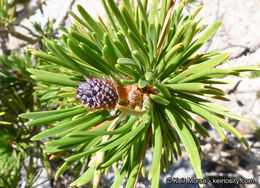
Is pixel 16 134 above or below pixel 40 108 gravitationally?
below

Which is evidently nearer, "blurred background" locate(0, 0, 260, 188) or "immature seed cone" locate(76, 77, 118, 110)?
"immature seed cone" locate(76, 77, 118, 110)

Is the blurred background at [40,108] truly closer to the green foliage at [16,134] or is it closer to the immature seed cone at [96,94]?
the green foliage at [16,134]

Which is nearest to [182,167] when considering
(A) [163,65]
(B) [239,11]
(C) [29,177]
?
(C) [29,177]

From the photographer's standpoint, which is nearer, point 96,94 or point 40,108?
point 96,94

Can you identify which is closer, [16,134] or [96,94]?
[96,94]

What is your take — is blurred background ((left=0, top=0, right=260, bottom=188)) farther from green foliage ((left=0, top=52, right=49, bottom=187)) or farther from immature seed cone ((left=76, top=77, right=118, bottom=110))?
immature seed cone ((left=76, top=77, right=118, bottom=110))

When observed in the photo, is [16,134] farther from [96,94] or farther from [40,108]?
[96,94]

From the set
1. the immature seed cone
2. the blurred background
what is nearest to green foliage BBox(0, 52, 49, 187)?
the blurred background

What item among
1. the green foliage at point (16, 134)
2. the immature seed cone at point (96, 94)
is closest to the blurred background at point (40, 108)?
the green foliage at point (16, 134)

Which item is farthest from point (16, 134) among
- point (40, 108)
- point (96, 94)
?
point (96, 94)

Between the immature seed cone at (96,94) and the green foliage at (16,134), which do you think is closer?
the immature seed cone at (96,94)

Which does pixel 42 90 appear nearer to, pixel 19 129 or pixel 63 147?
pixel 19 129

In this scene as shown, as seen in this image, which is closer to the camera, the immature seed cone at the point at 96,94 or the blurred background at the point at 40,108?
the immature seed cone at the point at 96,94
